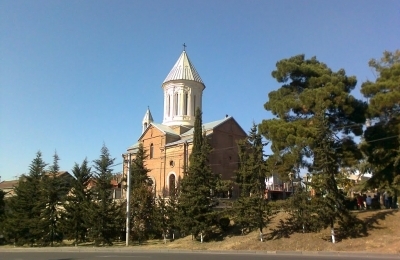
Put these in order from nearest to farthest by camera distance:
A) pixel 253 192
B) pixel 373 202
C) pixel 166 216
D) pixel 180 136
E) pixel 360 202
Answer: pixel 253 192
pixel 373 202
pixel 360 202
pixel 166 216
pixel 180 136

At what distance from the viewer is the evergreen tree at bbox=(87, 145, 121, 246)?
27.2m

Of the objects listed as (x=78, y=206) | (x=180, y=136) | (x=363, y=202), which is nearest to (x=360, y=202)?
(x=363, y=202)

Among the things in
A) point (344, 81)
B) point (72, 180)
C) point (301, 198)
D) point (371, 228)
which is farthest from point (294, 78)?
point (72, 180)

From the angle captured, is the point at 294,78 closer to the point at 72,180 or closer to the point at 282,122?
the point at 282,122

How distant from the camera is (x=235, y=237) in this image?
79.1 feet

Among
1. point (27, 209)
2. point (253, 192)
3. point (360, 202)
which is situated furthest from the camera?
point (27, 209)

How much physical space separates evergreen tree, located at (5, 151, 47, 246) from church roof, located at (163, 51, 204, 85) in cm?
1932

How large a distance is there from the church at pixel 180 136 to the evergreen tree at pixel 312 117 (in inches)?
565

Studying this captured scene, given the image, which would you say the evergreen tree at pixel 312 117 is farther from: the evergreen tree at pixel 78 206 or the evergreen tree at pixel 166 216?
the evergreen tree at pixel 78 206

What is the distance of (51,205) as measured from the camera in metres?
30.2

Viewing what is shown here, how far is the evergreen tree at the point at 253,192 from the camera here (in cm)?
2270

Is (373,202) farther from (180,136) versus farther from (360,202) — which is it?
(180,136)

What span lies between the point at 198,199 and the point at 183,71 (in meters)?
25.4

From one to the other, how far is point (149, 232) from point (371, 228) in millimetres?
15320
